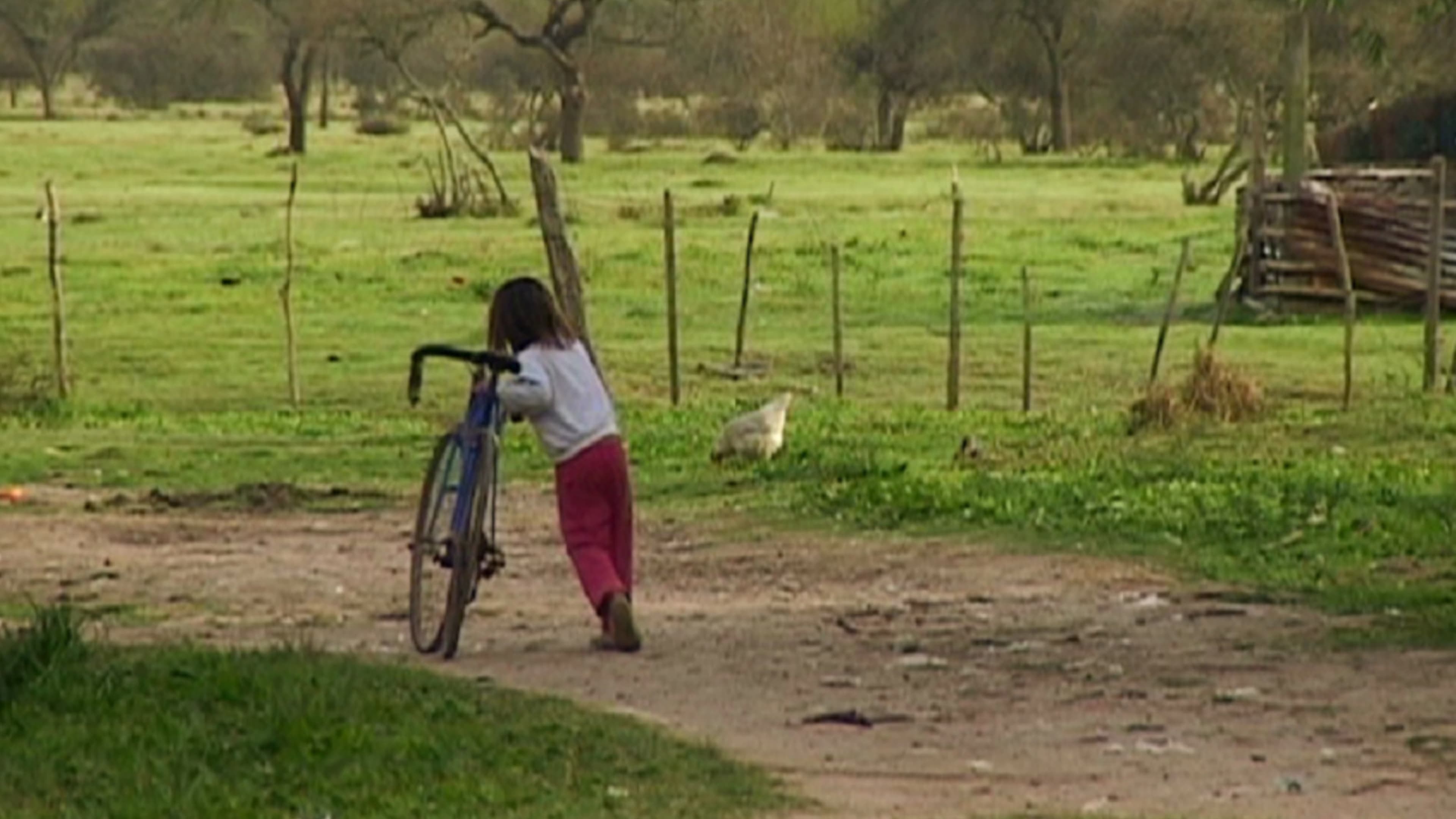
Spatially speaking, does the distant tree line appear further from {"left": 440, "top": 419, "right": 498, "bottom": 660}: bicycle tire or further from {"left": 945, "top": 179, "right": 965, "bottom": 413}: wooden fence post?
{"left": 440, "top": 419, "right": 498, "bottom": 660}: bicycle tire

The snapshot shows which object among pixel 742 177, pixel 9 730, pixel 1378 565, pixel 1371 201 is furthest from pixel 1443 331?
pixel 742 177

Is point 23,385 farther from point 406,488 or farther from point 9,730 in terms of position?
point 9,730

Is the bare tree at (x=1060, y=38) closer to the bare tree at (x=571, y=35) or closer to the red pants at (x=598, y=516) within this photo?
the bare tree at (x=571, y=35)

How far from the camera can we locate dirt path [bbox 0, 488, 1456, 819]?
8.30 m

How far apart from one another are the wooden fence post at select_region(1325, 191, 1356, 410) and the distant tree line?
2234 centimetres

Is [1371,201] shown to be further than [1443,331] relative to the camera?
Yes

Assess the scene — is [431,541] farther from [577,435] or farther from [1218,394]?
[1218,394]

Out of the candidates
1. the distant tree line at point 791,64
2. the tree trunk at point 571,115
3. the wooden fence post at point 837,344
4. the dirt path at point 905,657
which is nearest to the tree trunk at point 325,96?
the distant tree line at point 791,64

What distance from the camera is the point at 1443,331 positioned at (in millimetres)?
27531

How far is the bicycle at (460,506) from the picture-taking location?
1026 cm

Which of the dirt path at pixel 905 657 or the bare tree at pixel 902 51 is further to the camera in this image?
the bare tree at pixel 902 51

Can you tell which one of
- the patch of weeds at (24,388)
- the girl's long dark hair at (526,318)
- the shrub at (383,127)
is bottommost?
the shrub at (383,127)

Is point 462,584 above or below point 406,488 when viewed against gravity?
above

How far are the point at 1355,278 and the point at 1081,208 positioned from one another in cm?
1552
